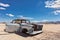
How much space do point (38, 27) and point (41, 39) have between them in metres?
3.31

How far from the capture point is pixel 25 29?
1352 cm

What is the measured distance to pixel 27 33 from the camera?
13.2m

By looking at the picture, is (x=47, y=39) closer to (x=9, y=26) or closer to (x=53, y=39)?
(x=53, y=39)

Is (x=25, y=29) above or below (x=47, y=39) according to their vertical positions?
above

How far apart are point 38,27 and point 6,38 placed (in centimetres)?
482

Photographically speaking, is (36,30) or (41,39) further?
(36,30)

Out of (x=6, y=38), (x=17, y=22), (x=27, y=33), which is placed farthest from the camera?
(x=17, y=22)

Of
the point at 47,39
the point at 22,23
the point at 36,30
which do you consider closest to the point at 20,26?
the point at 22,23

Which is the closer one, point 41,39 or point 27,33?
point 41,39

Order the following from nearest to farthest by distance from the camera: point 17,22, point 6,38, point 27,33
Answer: point 6,38
point 27,33
point 17,22

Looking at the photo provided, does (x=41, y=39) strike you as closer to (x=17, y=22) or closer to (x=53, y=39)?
(x=53, y=39)

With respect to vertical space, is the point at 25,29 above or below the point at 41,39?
above

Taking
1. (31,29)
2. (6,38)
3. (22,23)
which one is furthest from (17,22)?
(6,38)

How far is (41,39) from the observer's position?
11.9 m
